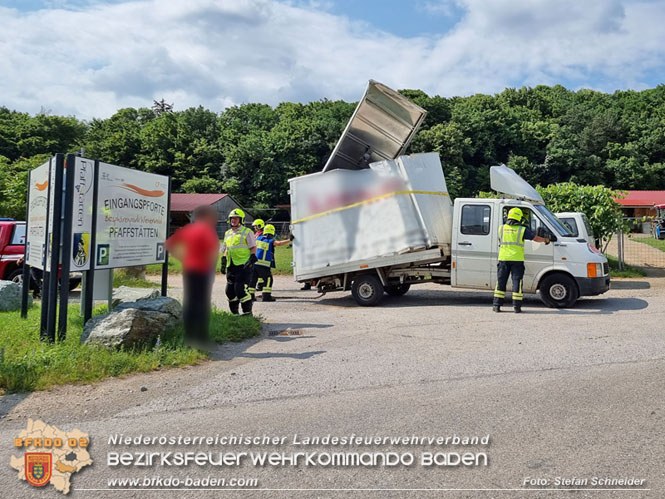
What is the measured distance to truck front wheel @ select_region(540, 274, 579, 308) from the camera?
35.7 feet

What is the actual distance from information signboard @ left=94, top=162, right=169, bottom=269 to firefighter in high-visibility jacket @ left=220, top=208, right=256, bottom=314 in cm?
107

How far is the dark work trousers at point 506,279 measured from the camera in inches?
408

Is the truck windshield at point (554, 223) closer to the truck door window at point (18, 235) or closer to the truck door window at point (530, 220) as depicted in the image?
the truck door window at point (530, 220)

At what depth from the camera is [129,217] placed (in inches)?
321

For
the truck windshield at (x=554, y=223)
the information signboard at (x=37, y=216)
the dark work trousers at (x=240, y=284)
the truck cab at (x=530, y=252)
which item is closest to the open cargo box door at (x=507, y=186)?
the truck cab at (x=530, y=252)

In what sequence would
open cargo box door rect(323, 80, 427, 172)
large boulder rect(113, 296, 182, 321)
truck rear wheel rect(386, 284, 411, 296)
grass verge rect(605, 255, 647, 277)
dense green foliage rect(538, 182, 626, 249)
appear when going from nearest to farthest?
large boulder rect(113, 296, 182, 321) → open cargo box door rect(323, 80, 427, 172) → truck rear wheel rect(386, 284, 411, 296) → grass verge rect(605, 255, 647, 277) → dense green foliage rect(538, 182, 626, 249)

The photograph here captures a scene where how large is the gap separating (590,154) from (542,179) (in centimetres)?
689

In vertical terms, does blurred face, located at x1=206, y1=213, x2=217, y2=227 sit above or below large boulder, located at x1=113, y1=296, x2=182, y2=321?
above

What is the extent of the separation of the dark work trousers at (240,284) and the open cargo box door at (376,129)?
3889 millimetres

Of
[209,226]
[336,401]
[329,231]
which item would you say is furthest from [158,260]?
[336,401]

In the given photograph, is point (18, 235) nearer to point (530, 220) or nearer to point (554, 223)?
point (530, 220)

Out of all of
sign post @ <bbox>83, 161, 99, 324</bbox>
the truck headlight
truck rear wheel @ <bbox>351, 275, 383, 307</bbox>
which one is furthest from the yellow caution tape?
sign post @ <bbox>83, 161, 99, 324</bbox>

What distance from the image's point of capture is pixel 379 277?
12.0 meters

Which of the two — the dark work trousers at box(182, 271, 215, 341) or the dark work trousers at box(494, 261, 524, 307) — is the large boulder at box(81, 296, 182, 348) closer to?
the dark work trousers at box(182, 271, 215, 341)
